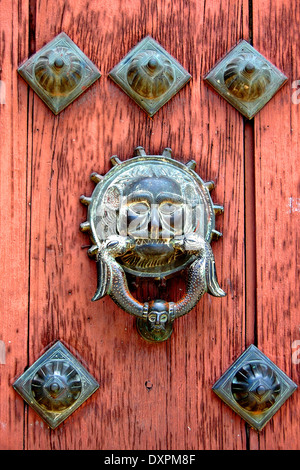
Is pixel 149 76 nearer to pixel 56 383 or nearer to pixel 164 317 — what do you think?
pixel 164 317

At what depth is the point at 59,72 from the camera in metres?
0.85

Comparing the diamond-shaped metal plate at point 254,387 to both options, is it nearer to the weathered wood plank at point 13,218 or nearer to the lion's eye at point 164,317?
the lion's eye at point 164,317

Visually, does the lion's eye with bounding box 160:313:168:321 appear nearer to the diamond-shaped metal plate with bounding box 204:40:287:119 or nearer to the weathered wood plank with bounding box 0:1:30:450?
the weathered wood plank with bounding box 0:1:30:450

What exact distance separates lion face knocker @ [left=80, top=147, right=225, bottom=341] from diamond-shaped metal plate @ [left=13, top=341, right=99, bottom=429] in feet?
0.37

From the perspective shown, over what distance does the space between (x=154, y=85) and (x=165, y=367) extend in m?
0.42

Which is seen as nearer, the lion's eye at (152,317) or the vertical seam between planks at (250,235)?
the lion's eye at (152,317)

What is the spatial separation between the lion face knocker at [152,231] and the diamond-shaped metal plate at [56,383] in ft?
0.37

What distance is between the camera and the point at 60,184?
0.87m

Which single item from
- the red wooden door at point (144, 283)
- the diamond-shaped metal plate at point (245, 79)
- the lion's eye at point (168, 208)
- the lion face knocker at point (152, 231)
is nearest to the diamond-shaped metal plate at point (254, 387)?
the red wooden door at point (144, 283)

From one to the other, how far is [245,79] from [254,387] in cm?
46

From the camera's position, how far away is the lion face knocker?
2.57 ft

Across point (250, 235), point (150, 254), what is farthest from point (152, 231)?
point (250, 235)

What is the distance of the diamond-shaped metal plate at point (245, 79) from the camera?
34.8 inches

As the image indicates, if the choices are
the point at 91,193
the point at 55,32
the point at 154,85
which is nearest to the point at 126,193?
the point at 91,193
